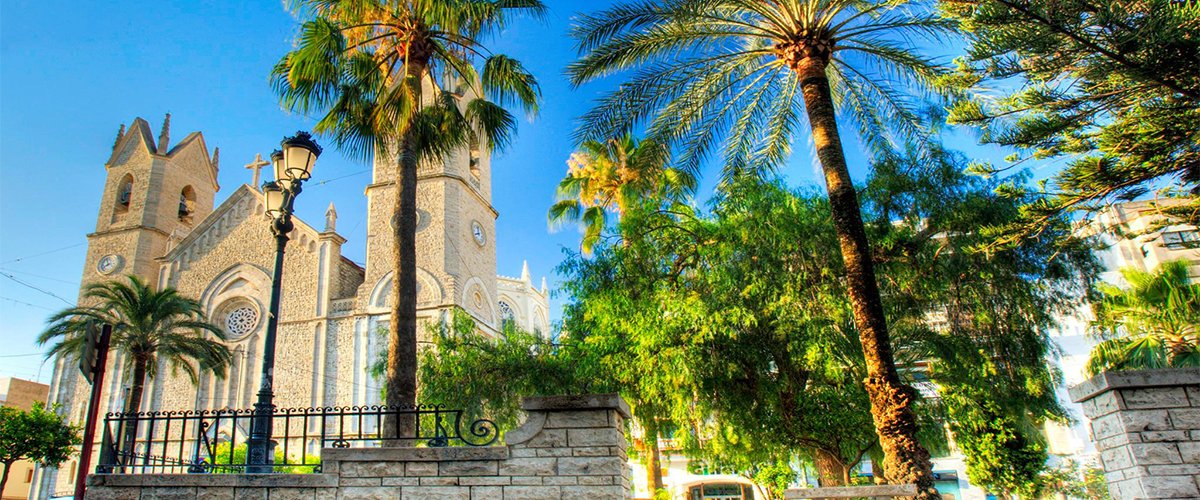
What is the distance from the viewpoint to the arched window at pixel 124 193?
108 ft

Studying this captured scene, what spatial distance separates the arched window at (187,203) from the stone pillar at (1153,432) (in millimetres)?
37450

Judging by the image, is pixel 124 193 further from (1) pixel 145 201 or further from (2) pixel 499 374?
(2) pixel 499 374

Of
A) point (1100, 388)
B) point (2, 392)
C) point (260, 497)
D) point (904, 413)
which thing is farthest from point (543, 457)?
point (2, 392)

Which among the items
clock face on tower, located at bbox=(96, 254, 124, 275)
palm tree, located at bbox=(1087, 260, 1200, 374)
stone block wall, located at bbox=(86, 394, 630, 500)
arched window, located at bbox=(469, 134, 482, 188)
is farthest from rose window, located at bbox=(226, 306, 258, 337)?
palm tree, located at bbox=(1087, 260, 1200, 374)

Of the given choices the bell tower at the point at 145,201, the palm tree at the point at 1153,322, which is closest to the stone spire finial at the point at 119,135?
the bell tower at the point at 145,201

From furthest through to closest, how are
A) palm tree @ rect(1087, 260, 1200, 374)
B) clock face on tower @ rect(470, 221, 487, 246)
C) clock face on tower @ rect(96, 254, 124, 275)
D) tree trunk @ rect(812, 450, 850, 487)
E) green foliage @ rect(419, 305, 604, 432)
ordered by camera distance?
clock face on tower @ rect(96, 254, 124, 275) < clock face on tower @ rect(470, 221, 487, 246) < green foliage @ rect(419, 305, 604, 432) < palm tree @ rect(1087, 260, 1200, 374) < tree trunk @ rect(812, 450, 850, 487)

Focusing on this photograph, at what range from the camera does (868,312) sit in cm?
763

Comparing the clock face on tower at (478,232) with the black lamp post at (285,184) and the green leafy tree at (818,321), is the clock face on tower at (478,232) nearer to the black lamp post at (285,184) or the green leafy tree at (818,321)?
the green leafy tree at (818,321)

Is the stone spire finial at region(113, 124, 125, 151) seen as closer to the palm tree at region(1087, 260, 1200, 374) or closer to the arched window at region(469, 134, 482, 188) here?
the arched window at region(469, 134, 482, 188)

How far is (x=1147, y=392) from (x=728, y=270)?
22.3ft

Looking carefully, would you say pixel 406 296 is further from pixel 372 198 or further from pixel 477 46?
pixel 372 198

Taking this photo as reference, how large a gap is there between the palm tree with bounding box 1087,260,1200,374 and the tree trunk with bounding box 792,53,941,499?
22.3 feet

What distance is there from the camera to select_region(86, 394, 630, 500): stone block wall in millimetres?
5645

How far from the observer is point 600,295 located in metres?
12.9
